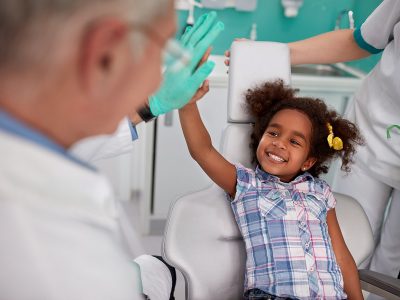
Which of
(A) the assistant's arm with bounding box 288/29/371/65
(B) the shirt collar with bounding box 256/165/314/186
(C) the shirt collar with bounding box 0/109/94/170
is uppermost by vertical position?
(A) the assistant's arm with bounding box 288/29/371/65

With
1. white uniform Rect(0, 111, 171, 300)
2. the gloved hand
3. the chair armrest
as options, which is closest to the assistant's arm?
the gloved hand

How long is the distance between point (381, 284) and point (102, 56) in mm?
1168

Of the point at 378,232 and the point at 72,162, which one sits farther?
the point at 378,232

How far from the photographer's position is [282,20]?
275cm

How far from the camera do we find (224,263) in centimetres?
139

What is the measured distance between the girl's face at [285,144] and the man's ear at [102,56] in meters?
0.95

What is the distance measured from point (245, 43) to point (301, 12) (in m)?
1.37

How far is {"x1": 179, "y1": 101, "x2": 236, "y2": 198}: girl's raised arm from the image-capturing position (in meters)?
1.31

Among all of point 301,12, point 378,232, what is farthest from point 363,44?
point 301,12

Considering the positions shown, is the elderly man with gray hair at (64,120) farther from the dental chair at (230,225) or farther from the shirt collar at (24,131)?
the dental chair at (230,225)

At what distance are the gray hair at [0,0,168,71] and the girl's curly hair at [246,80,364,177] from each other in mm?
1021

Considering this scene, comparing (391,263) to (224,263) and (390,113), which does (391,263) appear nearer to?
(390,113)

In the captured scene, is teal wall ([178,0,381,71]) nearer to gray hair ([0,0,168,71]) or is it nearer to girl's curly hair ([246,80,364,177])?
girl's curly hair ([246,80,364,177])

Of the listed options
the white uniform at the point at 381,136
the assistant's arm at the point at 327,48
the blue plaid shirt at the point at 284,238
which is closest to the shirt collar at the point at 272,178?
the blue plaid shirt at the point at 284,238
